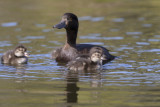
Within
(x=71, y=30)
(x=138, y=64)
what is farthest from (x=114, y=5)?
(x=138, y=64)

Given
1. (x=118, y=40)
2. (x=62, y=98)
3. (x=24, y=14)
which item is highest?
(x=24, y=14)

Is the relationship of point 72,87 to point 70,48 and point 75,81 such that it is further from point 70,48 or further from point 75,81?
point 70,48

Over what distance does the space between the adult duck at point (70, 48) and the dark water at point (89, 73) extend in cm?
34

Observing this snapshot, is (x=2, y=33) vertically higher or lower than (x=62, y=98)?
higher

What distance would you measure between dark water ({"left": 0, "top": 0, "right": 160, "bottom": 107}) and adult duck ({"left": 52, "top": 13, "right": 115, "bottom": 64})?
338 mm

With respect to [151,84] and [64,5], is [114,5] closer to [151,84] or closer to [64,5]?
[64,5]

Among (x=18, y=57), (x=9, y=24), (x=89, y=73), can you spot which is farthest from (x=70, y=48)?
(x=9, y=24)

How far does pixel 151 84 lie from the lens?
7230 millimetres

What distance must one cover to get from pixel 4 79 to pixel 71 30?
3.26 meters

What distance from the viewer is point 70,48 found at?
34.1 feet

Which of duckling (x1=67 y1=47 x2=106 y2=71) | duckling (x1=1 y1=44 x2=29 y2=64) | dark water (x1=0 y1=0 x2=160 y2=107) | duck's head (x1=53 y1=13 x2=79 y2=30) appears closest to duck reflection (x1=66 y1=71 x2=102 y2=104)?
dark water (x1=0 y1=0 x2=160 y2=107)

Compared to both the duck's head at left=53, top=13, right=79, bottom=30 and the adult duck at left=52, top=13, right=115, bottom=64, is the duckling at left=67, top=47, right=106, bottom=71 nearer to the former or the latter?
the adult duck at left=52, top=13, right=115, bottom=64

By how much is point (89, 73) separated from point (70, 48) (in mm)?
1995

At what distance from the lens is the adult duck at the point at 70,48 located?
401 inches
